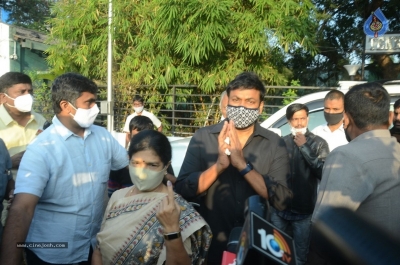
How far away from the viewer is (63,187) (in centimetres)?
283

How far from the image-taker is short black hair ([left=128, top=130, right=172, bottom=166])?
2869 mm

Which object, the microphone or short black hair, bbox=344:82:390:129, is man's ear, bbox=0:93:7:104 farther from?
the microphone

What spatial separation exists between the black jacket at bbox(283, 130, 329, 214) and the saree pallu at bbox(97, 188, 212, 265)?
1.97 m

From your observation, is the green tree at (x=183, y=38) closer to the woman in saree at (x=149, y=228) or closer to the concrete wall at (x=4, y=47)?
the concrete wall at (x=4, y=47)

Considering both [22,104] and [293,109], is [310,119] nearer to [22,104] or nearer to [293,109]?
[293,109]

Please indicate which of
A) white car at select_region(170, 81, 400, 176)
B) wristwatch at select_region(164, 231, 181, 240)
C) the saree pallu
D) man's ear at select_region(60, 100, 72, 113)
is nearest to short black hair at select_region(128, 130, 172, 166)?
the saree pallu

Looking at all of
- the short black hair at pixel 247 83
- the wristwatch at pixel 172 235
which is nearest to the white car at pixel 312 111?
the short black hair at pixel 247 83

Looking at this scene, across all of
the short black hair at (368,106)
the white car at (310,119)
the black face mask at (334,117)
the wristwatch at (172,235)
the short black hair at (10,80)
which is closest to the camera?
the wristwatch at (172,235)

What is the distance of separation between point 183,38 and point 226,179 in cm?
923

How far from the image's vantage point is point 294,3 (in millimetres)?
11641

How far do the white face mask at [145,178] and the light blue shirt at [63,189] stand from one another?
358mm

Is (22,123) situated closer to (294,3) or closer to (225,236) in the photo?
(225,236)

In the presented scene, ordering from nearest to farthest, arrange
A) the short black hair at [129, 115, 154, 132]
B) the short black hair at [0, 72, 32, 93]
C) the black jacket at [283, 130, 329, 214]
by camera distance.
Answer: the short black hair at [0, 72, 32, 93] < the black jacket at [283, 130, 329, 214] < the short black hair at [129, 115, 154, 132]

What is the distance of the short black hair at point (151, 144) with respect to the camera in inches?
113
